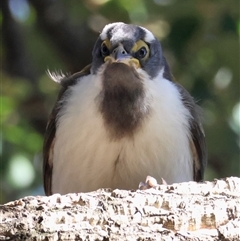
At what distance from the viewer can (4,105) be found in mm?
7020

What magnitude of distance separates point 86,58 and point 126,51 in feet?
9.32

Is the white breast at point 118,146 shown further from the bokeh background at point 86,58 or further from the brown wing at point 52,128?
the bokeh background at point 86,58

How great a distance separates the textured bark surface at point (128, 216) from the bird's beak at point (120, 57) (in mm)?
1480

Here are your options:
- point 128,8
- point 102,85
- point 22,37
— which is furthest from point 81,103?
point 22,37

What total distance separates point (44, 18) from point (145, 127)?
3489mm

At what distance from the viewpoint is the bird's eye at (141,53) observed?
5.52m

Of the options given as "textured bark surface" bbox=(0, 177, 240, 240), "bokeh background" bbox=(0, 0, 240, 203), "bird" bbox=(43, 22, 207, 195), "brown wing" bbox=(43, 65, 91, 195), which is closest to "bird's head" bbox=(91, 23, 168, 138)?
"bird" bbox=(43, 22, 207, 195)

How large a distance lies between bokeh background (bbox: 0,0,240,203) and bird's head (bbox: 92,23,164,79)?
144 cm

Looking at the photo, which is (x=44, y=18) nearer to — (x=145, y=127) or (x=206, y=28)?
(x=206, y=28)

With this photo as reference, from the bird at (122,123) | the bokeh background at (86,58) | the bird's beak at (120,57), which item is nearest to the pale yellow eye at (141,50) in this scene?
the bird at (122,123)

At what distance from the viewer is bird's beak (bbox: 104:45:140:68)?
5.27m

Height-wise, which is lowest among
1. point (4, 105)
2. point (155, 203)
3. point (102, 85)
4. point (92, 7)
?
point (155, 203)

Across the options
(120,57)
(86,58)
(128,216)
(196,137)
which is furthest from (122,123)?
(86,58)

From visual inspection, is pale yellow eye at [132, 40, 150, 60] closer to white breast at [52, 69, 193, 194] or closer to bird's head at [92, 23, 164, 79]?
bird's head at [92, 23, 164, 79]
